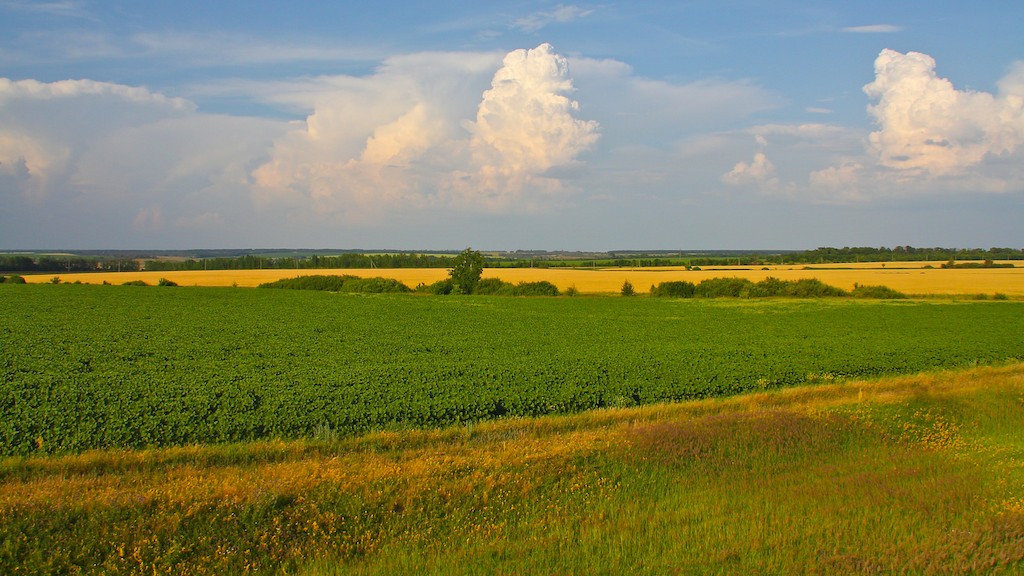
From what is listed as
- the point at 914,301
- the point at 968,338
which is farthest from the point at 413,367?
the point at 914,301

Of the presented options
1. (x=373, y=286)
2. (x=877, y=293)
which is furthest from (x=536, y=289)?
(x=877, y=293)

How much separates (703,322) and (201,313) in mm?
28924

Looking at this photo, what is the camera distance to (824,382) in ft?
66.8

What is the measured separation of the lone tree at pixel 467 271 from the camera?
232ft

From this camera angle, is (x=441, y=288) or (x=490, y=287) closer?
(x=441, y=288)

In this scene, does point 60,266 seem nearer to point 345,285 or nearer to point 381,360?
point 345,285

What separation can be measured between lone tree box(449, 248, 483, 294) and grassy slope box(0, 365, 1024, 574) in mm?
58412

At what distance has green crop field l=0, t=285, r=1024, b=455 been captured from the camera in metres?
13.2

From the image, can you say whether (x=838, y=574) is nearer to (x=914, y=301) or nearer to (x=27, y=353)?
(x=27, y=353)

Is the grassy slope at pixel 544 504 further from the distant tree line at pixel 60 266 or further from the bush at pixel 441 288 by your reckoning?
the distant tree line at pixel 60 266

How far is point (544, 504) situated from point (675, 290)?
2289 inches

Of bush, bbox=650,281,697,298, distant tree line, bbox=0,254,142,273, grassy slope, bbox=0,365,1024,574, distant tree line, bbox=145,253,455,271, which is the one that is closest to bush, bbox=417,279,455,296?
bush, bbox=650,281,697,298

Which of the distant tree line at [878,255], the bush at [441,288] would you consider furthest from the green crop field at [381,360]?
the distant tree line at [878,255]

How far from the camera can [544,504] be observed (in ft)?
28.4
